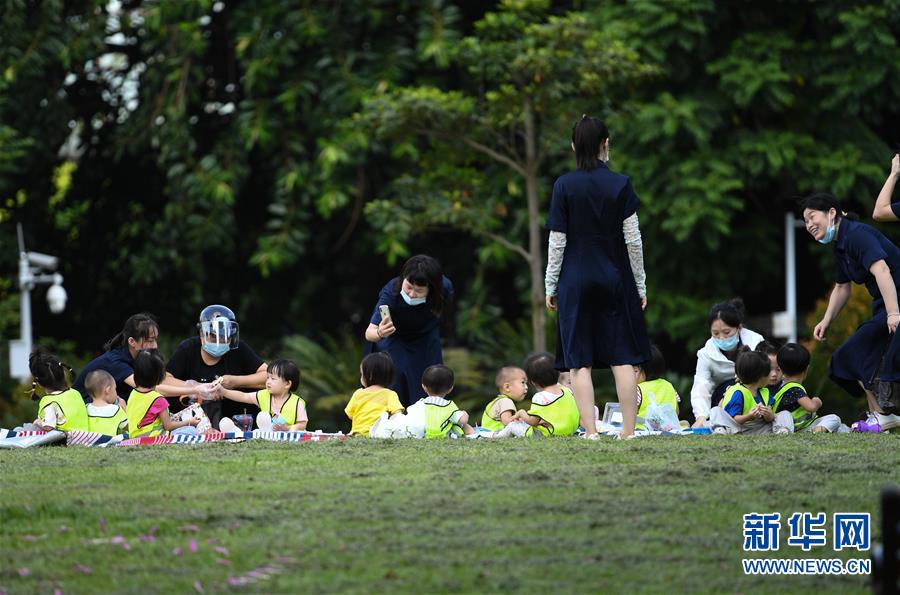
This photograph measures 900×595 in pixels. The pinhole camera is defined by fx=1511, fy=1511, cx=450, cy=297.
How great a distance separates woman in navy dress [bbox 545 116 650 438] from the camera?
30.5 feet

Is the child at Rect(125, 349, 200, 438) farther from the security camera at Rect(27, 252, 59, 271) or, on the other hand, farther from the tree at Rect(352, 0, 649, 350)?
the security camera at Rect(27, 252, 59, 271)

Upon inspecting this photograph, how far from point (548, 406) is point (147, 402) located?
2795 mm

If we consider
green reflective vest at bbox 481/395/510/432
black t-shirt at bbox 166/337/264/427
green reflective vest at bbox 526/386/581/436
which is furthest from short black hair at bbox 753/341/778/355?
black t-shirt at bbox 166/337/264/427

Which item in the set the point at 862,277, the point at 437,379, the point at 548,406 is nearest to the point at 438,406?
the point at 437,379

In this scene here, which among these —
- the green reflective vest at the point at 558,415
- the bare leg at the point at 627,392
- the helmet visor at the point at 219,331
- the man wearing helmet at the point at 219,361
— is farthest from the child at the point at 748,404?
the helmet visor at the point at 219,331

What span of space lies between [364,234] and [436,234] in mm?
993

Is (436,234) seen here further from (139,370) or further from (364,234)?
(139,370)

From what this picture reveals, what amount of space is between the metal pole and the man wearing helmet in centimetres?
861

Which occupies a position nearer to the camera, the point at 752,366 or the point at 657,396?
the point at 752,366

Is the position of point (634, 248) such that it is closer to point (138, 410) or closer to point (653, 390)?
point (653, 390)

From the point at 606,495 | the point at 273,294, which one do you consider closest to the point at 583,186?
the point at 606,495

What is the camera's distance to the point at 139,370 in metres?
10.5

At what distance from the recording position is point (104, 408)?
1053cm

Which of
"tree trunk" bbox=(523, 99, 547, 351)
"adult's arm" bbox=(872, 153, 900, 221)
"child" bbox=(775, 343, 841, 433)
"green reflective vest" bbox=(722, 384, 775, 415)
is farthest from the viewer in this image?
"tree trunk" bbox=(523, 99, 547, 351)
